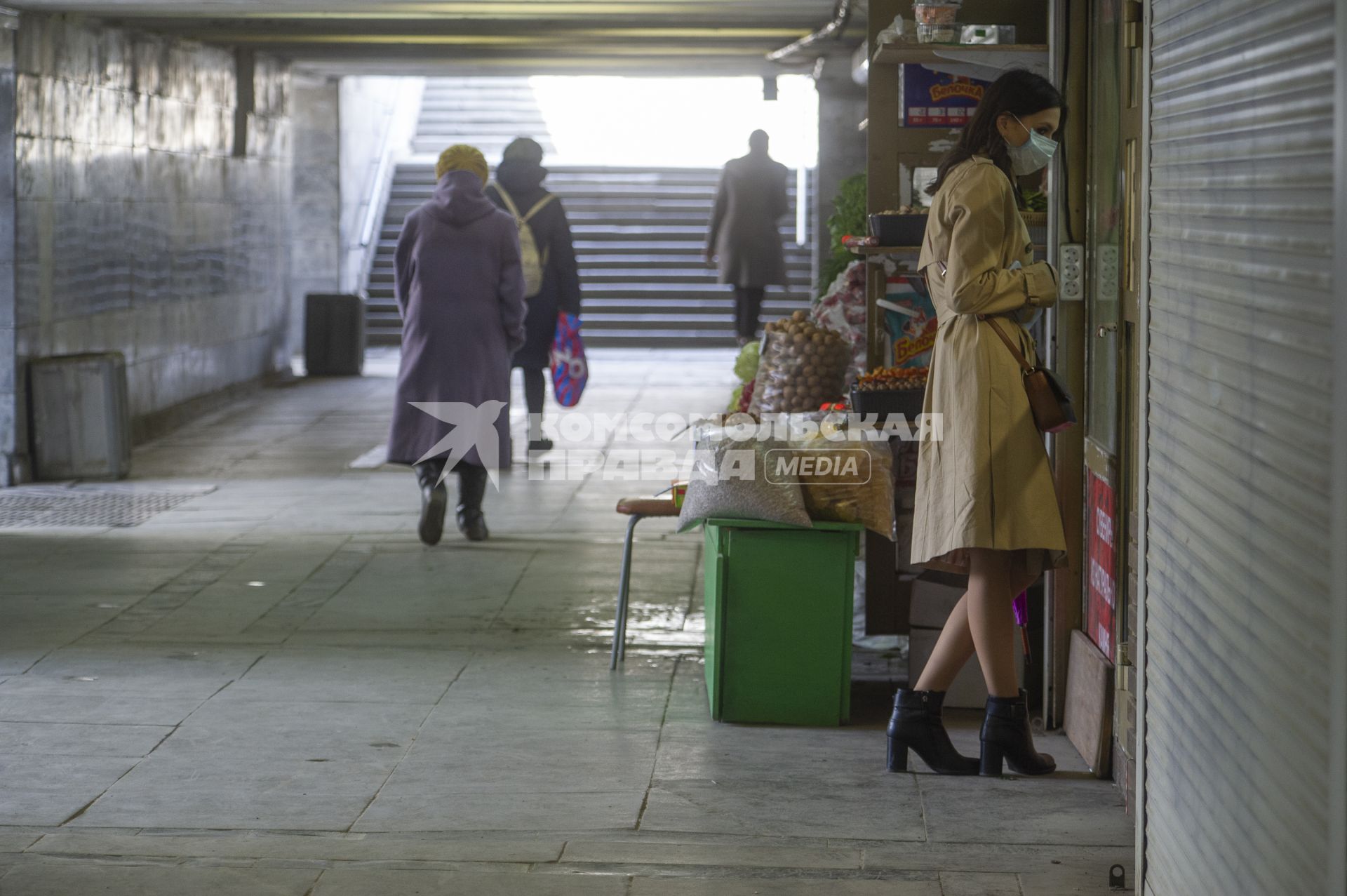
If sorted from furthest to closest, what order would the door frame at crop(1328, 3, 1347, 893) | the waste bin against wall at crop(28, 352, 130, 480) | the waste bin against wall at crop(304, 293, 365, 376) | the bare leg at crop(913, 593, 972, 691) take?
the waste bin against wall at crop(304, 293, 365, 376) < the waste bin against wall at crop(28, 352, 130, 480) < the bare leg at crop(913, 593, 972, 691) < the door frame at crop(1328, 3, 1347, 893)

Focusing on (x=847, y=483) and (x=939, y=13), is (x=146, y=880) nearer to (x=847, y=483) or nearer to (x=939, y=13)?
(x=847, y=483)

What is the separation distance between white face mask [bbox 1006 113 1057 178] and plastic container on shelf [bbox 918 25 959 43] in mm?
826

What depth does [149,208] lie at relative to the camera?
1091cm

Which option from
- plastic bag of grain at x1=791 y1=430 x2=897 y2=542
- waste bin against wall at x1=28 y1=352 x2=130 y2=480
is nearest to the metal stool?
plastic bag of grain at x1=791 y1=430 x2=897 y2=542

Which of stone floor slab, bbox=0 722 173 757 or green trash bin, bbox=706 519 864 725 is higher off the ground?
green trash bin, bbox=706 519 864 725

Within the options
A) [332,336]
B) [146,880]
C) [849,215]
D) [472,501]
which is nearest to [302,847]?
[146,880]

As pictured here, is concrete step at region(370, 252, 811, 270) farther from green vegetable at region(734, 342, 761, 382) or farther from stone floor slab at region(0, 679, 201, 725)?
stone floor slab at region(0, 679, 201, 725)

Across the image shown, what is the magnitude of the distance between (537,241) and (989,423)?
5.50 meters

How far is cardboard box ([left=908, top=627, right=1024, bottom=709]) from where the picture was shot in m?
4.79

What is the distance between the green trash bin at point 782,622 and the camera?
457 centimetres

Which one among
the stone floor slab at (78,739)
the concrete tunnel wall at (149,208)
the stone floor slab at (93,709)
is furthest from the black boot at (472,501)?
the concrete tunnel wall at (149,208)

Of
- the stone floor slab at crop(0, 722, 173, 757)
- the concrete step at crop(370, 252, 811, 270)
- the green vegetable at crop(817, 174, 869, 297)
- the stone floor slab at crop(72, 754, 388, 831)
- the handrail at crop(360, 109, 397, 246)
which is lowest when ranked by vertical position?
the stone floor slab at crop(72, 754, 388, 831)

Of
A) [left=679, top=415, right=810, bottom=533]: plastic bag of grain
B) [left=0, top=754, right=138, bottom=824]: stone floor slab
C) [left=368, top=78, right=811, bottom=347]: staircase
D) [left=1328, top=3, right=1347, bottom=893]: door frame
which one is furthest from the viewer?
[left=368, top=78, right=811, bottom=347]: staircase

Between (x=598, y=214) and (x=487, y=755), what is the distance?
608 inches
